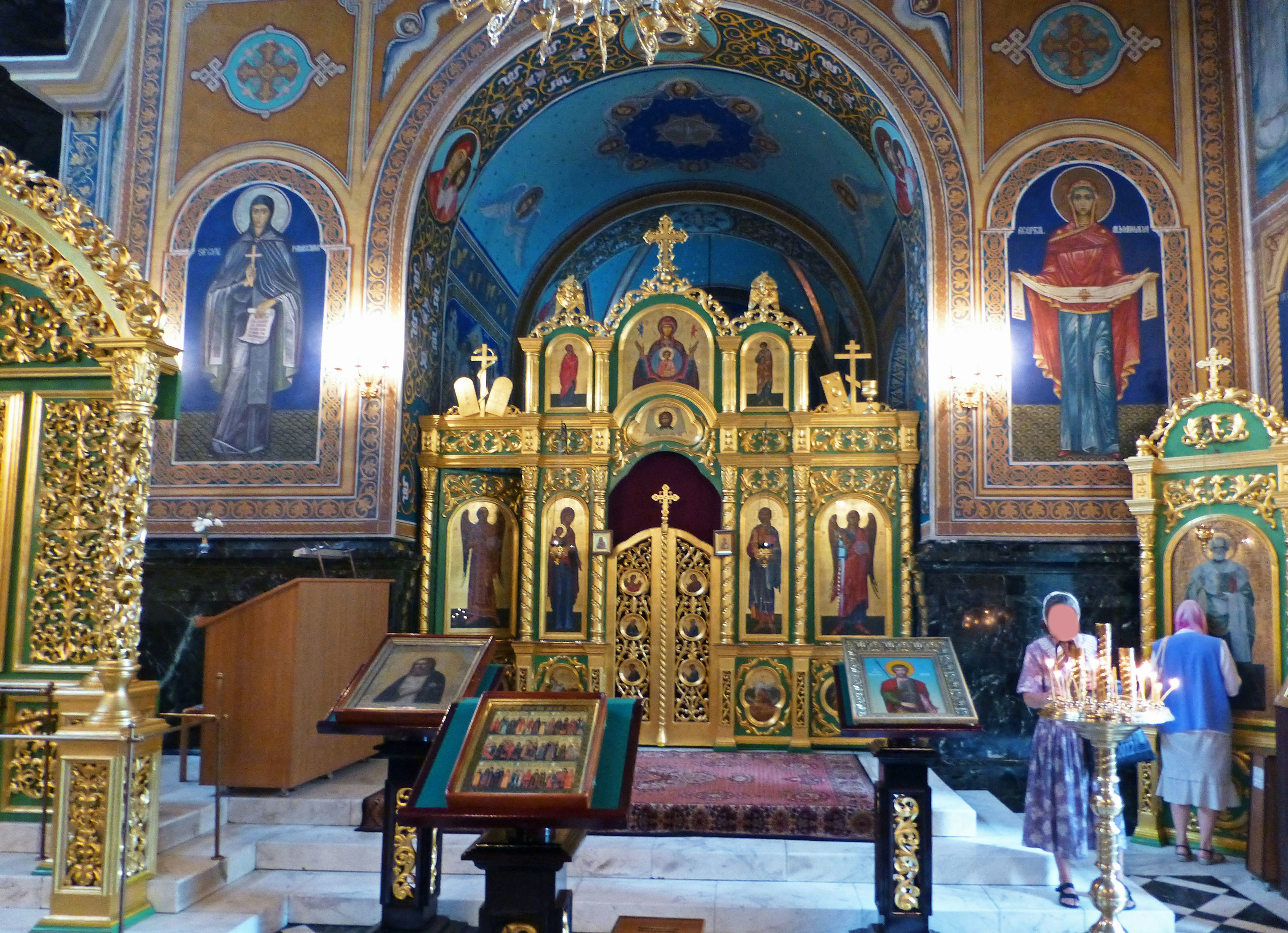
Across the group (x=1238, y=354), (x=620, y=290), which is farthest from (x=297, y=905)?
(x=620, y=290)

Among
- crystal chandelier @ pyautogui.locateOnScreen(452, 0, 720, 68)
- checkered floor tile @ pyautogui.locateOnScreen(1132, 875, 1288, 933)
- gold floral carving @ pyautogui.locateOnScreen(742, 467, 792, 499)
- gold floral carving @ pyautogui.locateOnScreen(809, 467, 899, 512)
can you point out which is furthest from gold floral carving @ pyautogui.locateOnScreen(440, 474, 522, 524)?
checkered floor tile @ pyautogui.locateOnScreen(1132, 875, 1288, 933)

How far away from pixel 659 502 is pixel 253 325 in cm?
351

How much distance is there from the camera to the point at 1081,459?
27.2 ft

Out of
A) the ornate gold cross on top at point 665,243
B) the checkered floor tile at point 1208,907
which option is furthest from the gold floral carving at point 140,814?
the ornate gold cross on top at point 665,243

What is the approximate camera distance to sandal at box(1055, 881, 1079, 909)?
229 inches

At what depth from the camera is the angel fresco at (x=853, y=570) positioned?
28.8 ft

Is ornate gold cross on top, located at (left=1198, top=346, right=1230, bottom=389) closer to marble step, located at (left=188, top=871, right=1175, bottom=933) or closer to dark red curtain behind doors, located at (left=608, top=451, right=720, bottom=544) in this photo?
marble step, located at (left=188, top=871, right=1175, bottom=933)

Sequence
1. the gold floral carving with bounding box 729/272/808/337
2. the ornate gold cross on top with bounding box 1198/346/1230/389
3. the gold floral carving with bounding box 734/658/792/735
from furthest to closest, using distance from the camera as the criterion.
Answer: the gold floral carving with bounding box 729/272/808/337, the gold floral carving with bounding box 734/658/792/735, the ornate gold cross on top with bounding box 1198/346/1230/389

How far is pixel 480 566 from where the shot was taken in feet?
30.5

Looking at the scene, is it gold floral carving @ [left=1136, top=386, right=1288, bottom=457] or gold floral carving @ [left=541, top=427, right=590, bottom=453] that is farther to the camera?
gold floral carving @ [left=541, top=427, right=590, bottom=453]

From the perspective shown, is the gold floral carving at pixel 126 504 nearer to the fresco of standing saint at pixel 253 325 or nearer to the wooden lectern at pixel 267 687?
the wooden lectern at pixel 267 687

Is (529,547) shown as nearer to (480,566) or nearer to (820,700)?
(480,566)

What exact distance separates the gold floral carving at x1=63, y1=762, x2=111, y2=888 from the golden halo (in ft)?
24.2

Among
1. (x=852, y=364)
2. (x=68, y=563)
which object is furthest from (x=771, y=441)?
(x=68, y=563)
